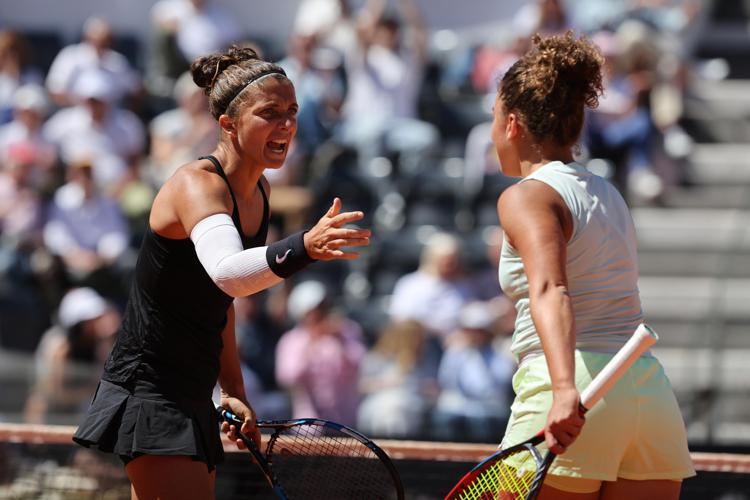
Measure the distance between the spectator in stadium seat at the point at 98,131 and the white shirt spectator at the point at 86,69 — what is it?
0.07 meters

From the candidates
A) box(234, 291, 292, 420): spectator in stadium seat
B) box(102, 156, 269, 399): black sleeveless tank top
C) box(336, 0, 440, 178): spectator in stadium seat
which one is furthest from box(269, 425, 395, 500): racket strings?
box(336, 0, 440, 178): spectator in stadium seat

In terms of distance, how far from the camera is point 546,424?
9.98 ft

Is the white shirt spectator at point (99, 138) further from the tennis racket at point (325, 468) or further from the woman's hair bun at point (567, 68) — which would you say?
the woman's hair bun at point (567, 68)

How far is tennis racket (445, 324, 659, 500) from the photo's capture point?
298 cm

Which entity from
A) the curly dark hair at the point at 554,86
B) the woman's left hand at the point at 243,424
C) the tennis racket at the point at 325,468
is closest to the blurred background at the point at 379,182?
the tennis racket at the point at 325,468

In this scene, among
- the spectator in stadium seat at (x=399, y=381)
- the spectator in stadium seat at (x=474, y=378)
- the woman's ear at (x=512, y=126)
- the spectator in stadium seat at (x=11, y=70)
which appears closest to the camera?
the woman's ear at (x=512, y=126)

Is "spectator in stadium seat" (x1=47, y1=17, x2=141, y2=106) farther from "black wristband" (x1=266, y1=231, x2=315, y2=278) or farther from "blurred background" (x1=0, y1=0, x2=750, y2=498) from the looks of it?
"black wristband" (x1=266, y1=231, x2=315, y2=278)

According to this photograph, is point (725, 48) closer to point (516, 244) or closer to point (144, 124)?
point (144, 124)

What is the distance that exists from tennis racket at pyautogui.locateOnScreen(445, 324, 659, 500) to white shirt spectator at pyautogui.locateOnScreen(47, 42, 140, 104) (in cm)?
760

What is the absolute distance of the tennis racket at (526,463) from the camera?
2980 millimetres

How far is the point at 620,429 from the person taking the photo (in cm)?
316

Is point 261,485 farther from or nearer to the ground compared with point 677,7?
nearer to the ground

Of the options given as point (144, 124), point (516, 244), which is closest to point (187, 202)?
point (516, 244)

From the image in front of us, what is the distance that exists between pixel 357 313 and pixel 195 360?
18.6 feet
